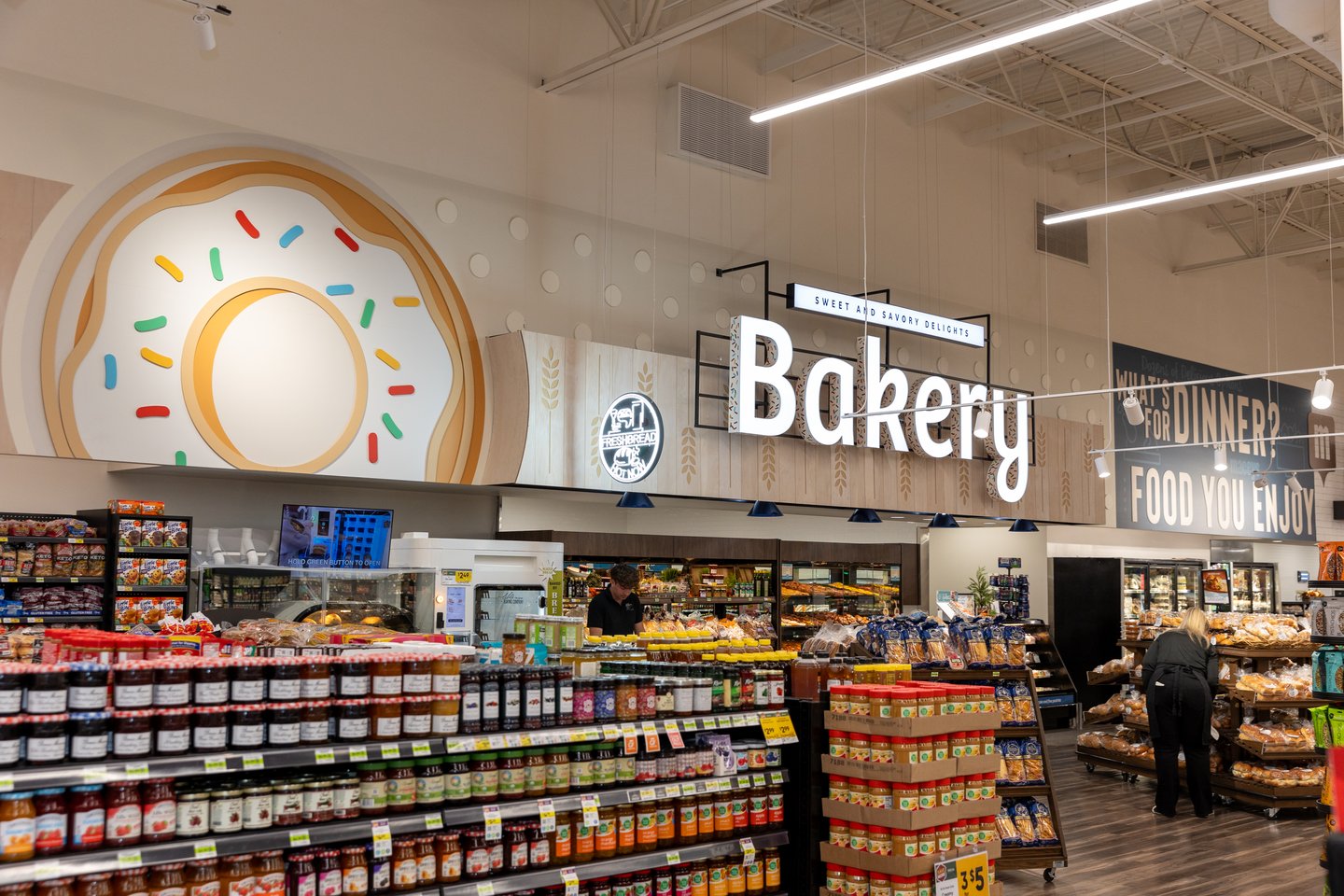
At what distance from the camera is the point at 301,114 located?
743 centimetres

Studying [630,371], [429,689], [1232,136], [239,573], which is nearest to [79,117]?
[239,573]

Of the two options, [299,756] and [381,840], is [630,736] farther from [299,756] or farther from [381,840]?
[299,756]

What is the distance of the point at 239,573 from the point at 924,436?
6.31 meters

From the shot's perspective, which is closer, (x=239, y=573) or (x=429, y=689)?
(x=429, y=689)

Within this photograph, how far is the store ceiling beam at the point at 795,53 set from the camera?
10.2m

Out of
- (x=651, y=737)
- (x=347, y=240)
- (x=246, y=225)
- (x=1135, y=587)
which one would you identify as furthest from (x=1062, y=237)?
(x=651, y=737)

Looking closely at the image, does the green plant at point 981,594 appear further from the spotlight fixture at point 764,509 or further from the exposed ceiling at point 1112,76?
the exposed ceiling at point 1112,76

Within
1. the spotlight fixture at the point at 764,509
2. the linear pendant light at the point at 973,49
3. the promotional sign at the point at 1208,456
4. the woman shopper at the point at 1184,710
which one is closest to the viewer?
the linear pendant light at the point at 973,49

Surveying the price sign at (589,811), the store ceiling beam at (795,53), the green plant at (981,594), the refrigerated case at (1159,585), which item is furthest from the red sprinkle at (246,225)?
the refrigerated case at (1159,585)

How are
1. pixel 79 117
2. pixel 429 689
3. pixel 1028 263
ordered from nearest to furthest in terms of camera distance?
1. pixel 429 689
2. pixel 79 117
3. pixel 1028 263

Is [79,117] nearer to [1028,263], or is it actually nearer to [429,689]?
[429,689]

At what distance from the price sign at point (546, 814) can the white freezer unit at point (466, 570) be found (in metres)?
3.20

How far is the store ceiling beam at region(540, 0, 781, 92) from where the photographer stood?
25.1 feet

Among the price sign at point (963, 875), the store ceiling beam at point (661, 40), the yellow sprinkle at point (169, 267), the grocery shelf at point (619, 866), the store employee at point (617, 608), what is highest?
the store ceiling beam at point (661, 40)
